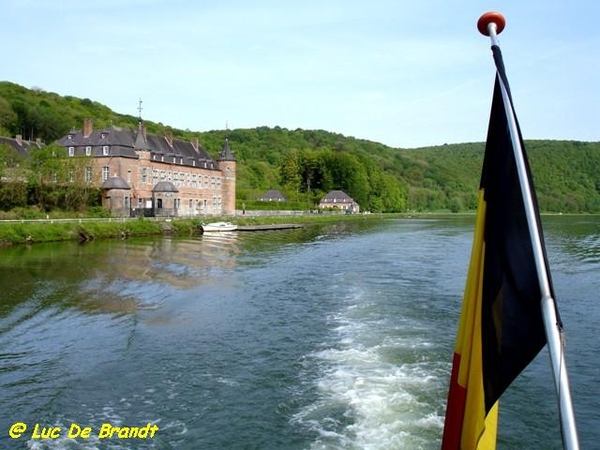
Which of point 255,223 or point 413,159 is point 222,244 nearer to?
point 255,223

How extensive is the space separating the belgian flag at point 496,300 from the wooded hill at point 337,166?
87784 millimetres

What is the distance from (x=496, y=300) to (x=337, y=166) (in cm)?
11991

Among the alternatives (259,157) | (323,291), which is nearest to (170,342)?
(323,291)

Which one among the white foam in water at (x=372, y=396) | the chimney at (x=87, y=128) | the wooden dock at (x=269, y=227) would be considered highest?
the chimney at (x=87, y=128)

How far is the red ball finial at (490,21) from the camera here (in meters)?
3.28

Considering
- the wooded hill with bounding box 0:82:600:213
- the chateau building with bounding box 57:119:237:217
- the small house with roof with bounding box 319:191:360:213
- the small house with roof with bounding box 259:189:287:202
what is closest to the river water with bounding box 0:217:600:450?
the chateau building with bounding box 57:119:237:217

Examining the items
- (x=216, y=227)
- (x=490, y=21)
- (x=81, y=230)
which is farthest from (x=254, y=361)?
(x=216, y=227)

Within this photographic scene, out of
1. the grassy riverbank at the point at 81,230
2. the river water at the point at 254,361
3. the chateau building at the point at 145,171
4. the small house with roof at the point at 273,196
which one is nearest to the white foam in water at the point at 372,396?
the river water at the point at 254,361

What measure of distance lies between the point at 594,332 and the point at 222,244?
3195cm

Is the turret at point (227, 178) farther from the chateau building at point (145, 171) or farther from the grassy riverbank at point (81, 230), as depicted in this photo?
the grassy riverbank at point (81, 230)

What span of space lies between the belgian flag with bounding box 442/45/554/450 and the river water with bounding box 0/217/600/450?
5.42 meters

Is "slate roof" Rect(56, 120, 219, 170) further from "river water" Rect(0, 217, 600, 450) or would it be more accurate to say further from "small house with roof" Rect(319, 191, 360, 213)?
"small house with roof" Rect(319, 191, 360, 213)

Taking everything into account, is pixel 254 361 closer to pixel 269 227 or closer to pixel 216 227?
pixel 216 227

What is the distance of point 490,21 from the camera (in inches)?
130
